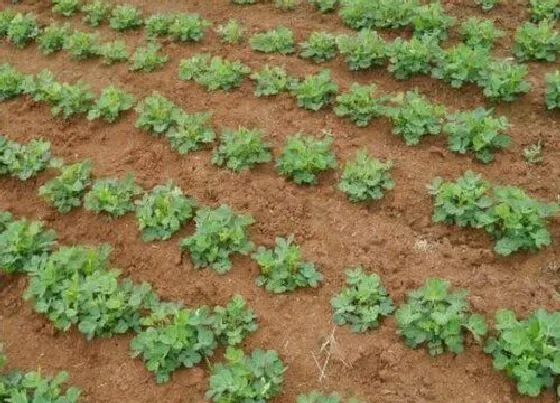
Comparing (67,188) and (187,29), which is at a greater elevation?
(187,29)

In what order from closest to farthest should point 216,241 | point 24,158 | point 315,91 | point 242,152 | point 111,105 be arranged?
point 216,241 → point 242,152 → point 24,158 → point 315,91 → point 111,105

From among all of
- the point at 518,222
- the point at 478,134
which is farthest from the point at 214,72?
the point at 518,222

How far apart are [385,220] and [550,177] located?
122 cm

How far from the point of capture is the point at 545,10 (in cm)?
654

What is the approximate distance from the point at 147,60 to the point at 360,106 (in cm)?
206

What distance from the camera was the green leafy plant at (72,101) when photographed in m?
6.00

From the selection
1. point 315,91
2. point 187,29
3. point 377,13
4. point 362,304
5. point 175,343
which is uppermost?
point 187,29

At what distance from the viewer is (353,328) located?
4.11 meters

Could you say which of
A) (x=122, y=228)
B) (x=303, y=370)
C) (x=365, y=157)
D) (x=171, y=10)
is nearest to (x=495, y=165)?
(x=365, y=157)

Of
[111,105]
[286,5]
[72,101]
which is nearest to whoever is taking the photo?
[111,105]

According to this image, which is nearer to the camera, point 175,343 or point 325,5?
point 175,343

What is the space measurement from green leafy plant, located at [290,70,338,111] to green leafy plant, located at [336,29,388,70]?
0.39 meters

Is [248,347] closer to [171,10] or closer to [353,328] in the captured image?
[353,328]

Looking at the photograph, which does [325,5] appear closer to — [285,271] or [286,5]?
[286,5]
